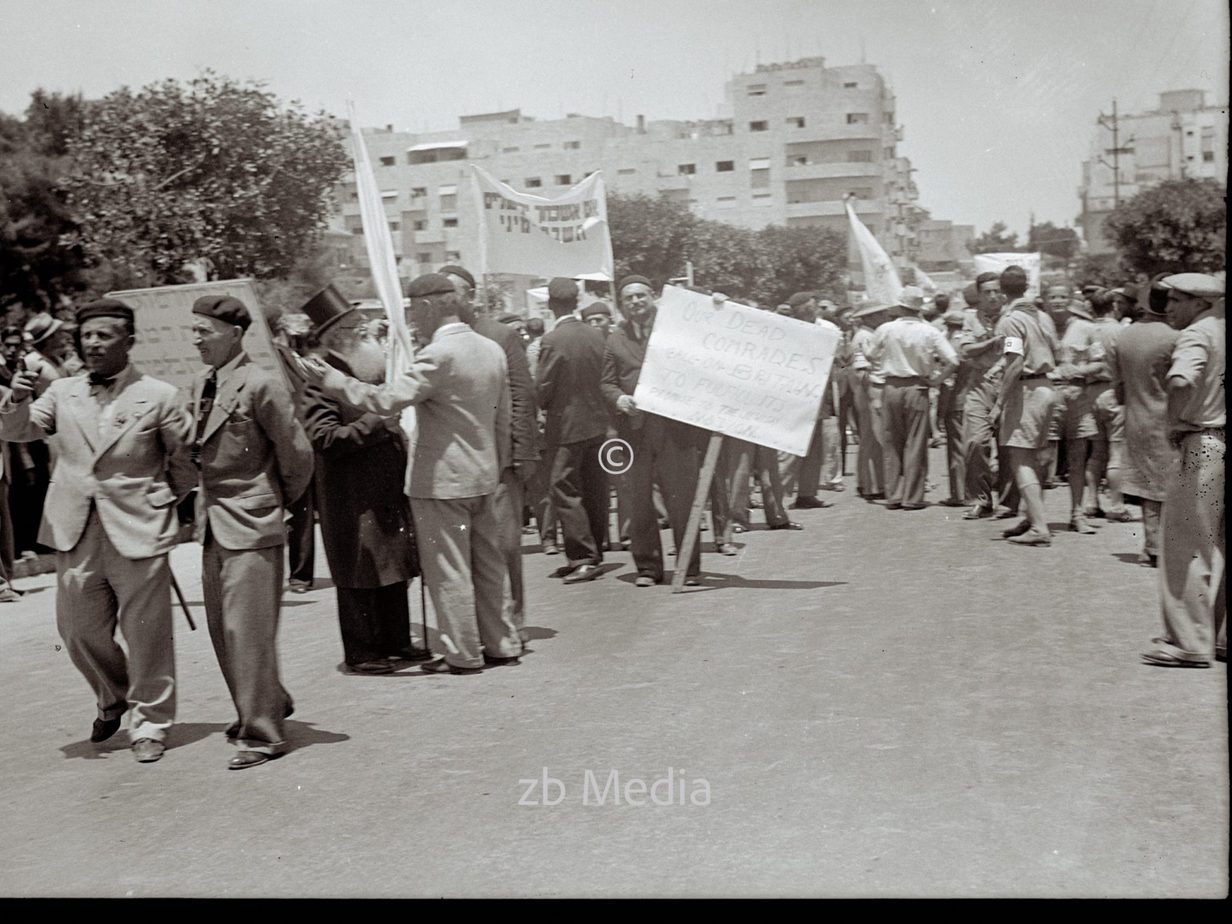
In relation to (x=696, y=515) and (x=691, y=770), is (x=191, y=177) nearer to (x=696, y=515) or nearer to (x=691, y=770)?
(x=696, y=515)

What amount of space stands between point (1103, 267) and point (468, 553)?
33657 mm

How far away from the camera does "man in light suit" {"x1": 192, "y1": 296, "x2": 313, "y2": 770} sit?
5871mm

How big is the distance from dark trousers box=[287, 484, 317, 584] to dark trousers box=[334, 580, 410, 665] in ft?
6.56

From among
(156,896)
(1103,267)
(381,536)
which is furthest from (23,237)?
(1103,267)

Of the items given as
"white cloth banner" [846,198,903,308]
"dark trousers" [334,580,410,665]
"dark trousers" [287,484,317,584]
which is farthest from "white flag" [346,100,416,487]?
"white cloth banner" [846,198,903,308]

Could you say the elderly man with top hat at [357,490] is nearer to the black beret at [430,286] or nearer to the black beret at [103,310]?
the black beret at [430,286]

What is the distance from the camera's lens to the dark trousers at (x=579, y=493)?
9.99 metres

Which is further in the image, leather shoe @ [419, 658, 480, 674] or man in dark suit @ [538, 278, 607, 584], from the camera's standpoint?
man in dark suit @ [538, 278, 607, 584]

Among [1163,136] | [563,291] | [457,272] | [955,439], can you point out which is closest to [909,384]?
[955,439]

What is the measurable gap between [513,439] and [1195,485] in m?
3.30

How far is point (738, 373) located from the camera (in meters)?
9.10

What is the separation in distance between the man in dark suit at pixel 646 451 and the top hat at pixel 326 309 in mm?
→ 2470

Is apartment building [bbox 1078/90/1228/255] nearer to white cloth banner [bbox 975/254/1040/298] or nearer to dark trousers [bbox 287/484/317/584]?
white cloth banner [bbox 975/254/1040/298]

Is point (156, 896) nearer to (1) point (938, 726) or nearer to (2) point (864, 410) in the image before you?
(1) point (938, 726)
